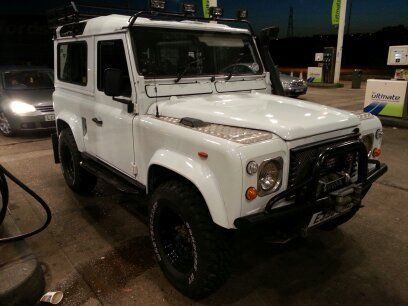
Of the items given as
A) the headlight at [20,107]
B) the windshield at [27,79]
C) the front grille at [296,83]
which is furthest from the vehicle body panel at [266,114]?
the front grille at [296,83]

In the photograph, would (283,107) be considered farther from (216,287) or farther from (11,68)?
(11,68)

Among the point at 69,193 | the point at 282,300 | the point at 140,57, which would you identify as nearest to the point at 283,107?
the point at 140,57

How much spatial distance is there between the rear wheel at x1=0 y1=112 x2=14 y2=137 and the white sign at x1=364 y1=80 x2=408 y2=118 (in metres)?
8.83

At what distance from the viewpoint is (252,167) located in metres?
2.17

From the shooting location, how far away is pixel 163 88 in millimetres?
3189

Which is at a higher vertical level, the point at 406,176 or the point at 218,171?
the point at 218,171

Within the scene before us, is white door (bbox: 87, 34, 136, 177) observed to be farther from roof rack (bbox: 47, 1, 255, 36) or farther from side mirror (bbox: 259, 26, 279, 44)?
Answer: side mirror (bbox: 259, 26, 279, 44)

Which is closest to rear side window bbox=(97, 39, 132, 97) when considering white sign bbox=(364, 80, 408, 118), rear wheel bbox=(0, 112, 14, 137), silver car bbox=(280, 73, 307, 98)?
rear wheel bbox=(0, 112, 14, 137)

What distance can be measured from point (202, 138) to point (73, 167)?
2764mm

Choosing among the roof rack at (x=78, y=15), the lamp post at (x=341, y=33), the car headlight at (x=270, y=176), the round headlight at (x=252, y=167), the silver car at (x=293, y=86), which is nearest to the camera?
the round headlight at (x=252, y=167)

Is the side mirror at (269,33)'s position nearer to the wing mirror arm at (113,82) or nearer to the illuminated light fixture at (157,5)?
the illuminated light fixture at (157,5)

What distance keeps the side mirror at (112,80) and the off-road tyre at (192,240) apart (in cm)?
92

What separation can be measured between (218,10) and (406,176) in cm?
371

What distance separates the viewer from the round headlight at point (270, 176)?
7.49 feet
